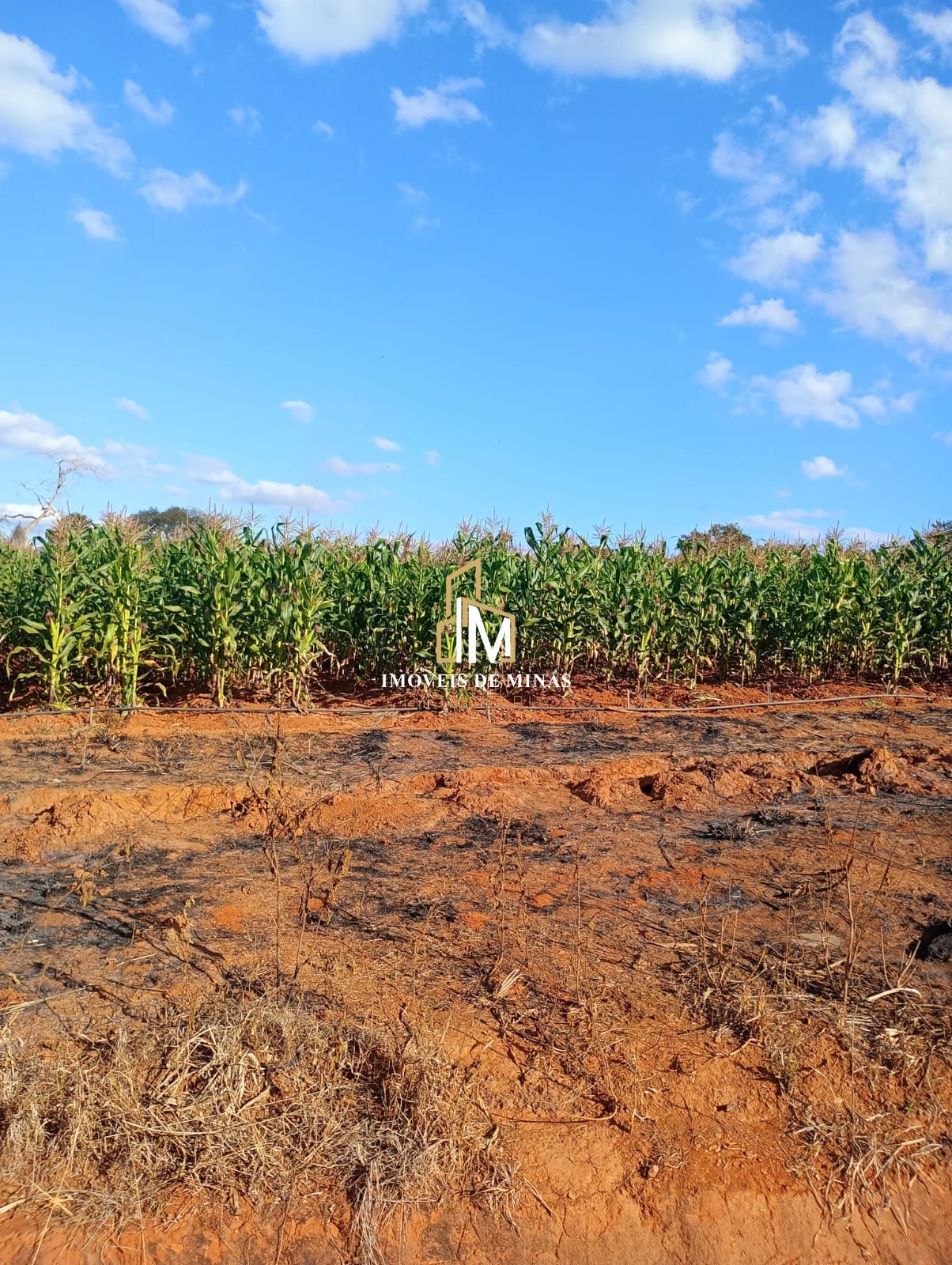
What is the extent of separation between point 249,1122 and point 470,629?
25.2 ft

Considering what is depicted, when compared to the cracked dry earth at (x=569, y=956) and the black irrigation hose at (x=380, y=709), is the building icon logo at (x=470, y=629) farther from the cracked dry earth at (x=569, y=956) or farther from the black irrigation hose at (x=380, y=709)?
the cracked dry earth at (x=569, y=956)

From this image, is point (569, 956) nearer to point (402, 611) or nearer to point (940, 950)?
point (940, 950)

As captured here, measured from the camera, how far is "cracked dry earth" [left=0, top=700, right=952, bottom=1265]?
2652 millimetres

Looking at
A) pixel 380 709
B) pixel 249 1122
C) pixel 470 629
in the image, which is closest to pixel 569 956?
pixel 249 1122

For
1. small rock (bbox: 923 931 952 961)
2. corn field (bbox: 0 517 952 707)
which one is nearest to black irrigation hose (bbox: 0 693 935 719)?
corn field (bbox: 0 517 952 707)

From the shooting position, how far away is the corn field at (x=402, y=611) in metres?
9.23

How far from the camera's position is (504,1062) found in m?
3.14

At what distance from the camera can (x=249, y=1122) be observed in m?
2.78

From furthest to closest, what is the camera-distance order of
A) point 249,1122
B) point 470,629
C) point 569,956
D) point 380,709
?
point 470,629
point 380,709
point 569,956
point 249,1122

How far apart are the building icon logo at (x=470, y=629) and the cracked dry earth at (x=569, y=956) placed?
2845 mm

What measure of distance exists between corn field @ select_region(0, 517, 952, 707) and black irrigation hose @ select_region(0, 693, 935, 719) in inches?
14.0

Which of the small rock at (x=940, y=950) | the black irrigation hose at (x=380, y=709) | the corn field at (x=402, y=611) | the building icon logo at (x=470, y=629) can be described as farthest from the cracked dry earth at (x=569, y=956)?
the building icon logo at (x=470, y=629)

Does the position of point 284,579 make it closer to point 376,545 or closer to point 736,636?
point 376,545

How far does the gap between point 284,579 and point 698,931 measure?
6803mm
